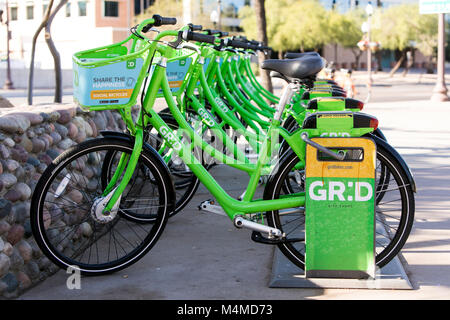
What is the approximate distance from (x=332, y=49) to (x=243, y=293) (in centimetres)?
7220

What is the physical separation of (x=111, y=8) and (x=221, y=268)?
48290 mm

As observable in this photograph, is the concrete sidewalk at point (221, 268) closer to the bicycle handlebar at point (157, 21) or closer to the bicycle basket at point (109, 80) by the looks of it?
the bicycle basket at point (109, 80)

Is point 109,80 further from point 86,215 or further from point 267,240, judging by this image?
A: point 267,240

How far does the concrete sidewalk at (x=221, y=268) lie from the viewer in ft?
12.4

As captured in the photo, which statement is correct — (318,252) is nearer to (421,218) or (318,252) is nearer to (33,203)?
(33,203)

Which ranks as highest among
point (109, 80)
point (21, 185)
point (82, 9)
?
point (82, 9)

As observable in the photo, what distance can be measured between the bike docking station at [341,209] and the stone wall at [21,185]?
5.17 ft

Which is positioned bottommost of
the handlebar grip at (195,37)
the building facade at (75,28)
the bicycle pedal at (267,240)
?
the bicycle pedal at (267,240)

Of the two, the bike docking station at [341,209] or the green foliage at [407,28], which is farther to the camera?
the green foliage at [407,28]

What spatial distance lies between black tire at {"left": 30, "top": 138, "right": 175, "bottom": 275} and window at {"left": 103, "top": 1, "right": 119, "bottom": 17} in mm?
46596

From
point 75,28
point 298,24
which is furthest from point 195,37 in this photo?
point 75,28

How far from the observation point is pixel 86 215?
425 cm

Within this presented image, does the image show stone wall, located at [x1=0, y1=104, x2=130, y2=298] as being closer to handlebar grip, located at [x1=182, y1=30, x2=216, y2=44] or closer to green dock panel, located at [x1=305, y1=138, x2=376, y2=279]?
handlebar grip, located at [x1=182, y1=30, x2=216, y2=44]

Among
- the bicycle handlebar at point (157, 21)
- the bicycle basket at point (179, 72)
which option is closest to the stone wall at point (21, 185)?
the bicycle handlebar at point (157, 21)
